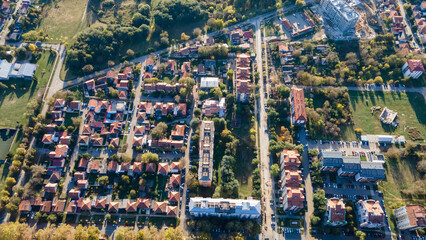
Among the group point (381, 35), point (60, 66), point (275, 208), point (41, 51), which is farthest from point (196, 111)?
point (381, 35)

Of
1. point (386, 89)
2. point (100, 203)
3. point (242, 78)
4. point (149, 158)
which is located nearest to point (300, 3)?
point (242, 78)

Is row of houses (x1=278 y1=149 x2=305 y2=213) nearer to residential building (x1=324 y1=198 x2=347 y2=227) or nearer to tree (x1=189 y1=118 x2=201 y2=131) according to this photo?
residential building (x1=324 y1=198 x2=347 y2=227)

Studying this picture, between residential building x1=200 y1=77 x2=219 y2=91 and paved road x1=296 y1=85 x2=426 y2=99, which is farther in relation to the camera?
paved road x1=296 y1=85 x2=426 y2=99

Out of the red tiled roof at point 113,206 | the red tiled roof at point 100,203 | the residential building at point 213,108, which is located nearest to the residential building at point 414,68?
the residential building at point 213,108

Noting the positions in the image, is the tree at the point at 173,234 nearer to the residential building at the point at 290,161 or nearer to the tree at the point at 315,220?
the residential building at the point at 290,161

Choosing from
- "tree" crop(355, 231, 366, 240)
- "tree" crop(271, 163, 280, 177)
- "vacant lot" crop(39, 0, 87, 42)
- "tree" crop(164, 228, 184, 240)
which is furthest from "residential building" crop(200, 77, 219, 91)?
"tree" crop(355, 231, 366, 240)

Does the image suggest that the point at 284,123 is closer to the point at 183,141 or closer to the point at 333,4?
the point at 183,141

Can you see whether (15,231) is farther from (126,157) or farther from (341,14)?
(341,14)
